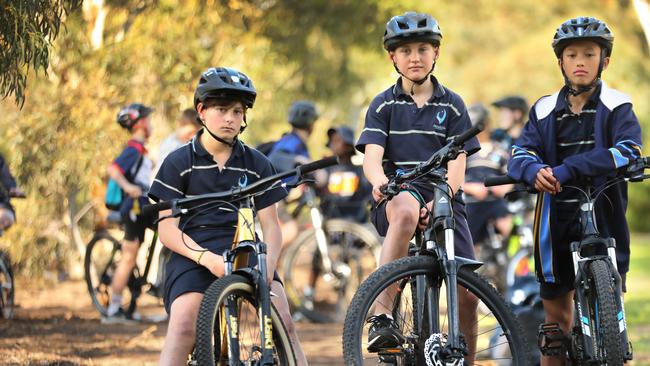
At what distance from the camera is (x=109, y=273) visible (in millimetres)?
13656

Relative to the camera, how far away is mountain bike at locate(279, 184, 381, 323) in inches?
543

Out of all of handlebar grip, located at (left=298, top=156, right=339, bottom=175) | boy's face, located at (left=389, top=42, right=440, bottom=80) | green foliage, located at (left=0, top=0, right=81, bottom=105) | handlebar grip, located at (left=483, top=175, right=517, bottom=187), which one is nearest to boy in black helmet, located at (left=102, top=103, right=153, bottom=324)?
green foliage, located at (left=0, top=0, right=81, bottom=105)

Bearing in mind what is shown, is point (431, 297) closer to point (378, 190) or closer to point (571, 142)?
point (378, 190)

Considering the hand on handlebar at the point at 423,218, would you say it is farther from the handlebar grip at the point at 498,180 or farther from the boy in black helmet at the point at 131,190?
the boy in black helmet at the point at 131,190

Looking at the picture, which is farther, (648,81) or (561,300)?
(648,81)

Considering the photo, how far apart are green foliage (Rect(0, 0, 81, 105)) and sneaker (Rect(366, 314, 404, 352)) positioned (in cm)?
302

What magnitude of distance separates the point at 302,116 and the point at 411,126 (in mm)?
6310

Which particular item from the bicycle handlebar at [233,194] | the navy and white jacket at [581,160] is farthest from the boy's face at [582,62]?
the bicycle handlebar at [233,194]

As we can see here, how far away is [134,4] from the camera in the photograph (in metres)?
15.0

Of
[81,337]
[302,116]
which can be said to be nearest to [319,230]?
[302,116]

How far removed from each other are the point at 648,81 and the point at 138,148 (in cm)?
3078

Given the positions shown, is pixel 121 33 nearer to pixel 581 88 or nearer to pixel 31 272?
pixel 31 272

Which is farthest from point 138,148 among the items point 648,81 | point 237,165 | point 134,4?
point 648,81

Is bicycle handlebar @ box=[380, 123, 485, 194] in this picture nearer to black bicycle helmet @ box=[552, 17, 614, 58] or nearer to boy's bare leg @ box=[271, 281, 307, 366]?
boy's bare leg @ box=[271, 281, 307, 366]
